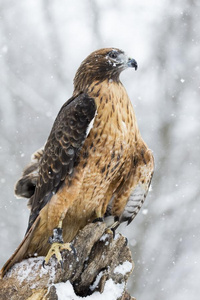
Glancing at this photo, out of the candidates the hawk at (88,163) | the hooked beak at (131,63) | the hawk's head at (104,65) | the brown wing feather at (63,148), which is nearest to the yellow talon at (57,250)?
the hawk at (88,163)

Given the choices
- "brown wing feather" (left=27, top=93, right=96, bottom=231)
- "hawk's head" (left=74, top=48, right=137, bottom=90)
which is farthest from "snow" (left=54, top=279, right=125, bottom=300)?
"hawk's head" (left=74, top=48, right=137, bottom=90)

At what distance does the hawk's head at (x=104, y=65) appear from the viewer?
4.72m

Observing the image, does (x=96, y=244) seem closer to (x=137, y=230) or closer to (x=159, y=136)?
(x=137, y=230)

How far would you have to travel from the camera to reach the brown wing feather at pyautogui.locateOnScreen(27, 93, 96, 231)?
444 centimetres

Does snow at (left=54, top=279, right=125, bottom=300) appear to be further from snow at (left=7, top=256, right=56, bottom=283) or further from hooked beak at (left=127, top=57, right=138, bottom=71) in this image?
hooked beak at (left=127, top=57, right=138, bottom=71)

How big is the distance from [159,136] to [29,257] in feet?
21.6

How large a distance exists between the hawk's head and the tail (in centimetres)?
139

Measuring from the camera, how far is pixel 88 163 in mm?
4465

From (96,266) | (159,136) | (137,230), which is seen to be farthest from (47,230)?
(159,136)

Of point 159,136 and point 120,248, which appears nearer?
point 120,248

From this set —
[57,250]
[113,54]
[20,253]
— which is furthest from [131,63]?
[20,253]

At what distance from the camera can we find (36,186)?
4.71 meters

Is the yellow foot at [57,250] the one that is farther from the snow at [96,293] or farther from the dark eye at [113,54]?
the dark eye at [113,54]

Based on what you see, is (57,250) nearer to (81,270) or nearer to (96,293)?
(81,270)
